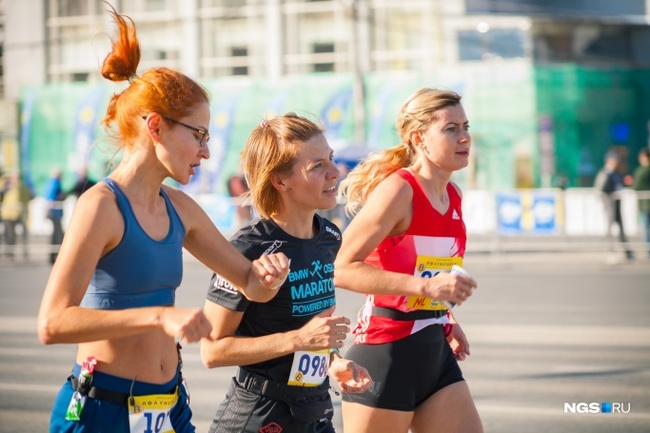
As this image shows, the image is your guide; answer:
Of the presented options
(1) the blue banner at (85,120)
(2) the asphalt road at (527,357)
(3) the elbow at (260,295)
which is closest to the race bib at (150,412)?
(3) the elbow at (260,295)

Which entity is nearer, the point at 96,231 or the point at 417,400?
the point at 96,231

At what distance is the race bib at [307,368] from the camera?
3.63 meters

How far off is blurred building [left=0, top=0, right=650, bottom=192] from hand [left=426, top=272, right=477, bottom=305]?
23.4 m

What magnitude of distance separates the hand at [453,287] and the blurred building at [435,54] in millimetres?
23370

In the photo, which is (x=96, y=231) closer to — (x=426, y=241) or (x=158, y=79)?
(x=158, y=79)

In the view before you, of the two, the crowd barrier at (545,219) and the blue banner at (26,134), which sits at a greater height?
the blue banner at (26,134)

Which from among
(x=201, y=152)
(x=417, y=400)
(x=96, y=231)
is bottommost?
(x=417, y=400)

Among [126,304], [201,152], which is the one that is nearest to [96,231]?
[126,304]

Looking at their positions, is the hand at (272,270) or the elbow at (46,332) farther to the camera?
the hand at (272,270)

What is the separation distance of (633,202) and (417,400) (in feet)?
48.7

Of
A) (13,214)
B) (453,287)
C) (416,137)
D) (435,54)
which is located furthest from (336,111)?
(453,287)

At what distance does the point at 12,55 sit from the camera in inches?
1743

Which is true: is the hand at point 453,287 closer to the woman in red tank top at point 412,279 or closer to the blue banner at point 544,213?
the woman in red tank top at point 412,279

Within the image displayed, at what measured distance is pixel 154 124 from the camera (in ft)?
10.1
